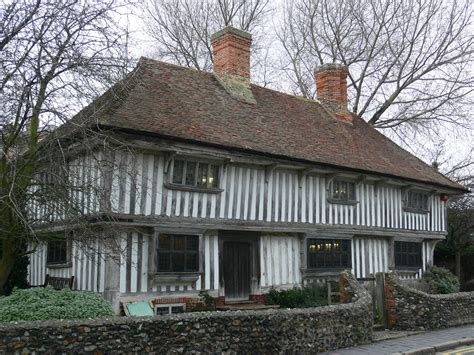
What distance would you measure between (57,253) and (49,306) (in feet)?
17.0

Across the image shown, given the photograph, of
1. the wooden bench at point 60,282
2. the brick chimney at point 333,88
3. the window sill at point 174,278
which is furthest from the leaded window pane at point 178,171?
the brick chimney at point 333,88

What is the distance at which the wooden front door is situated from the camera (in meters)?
12.6

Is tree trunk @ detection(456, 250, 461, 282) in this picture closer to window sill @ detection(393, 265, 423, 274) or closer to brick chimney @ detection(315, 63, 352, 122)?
window sill @ detection(393, 265, 423, 274)

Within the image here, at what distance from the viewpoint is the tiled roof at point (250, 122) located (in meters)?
11.5

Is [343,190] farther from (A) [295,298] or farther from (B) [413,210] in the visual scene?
(A) [295,298]

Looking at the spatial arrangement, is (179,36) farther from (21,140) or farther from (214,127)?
(21,140)

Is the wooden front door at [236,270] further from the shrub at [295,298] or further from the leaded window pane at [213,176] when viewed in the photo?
the leaded window pane at [213,176]

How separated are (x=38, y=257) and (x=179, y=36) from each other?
1623cm

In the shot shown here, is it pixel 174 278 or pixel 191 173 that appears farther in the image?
pixel 191 173

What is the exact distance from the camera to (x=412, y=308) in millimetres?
11906

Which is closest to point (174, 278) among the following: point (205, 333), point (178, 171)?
point (178, 171)

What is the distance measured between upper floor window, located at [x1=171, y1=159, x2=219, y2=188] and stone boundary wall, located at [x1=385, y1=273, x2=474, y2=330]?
4.65 meters

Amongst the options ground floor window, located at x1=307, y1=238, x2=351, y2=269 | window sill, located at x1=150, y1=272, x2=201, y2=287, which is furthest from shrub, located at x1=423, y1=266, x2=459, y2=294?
window sill, located at x1=150, y1=272, x2=201, y2=287

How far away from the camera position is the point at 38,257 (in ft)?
45.2
